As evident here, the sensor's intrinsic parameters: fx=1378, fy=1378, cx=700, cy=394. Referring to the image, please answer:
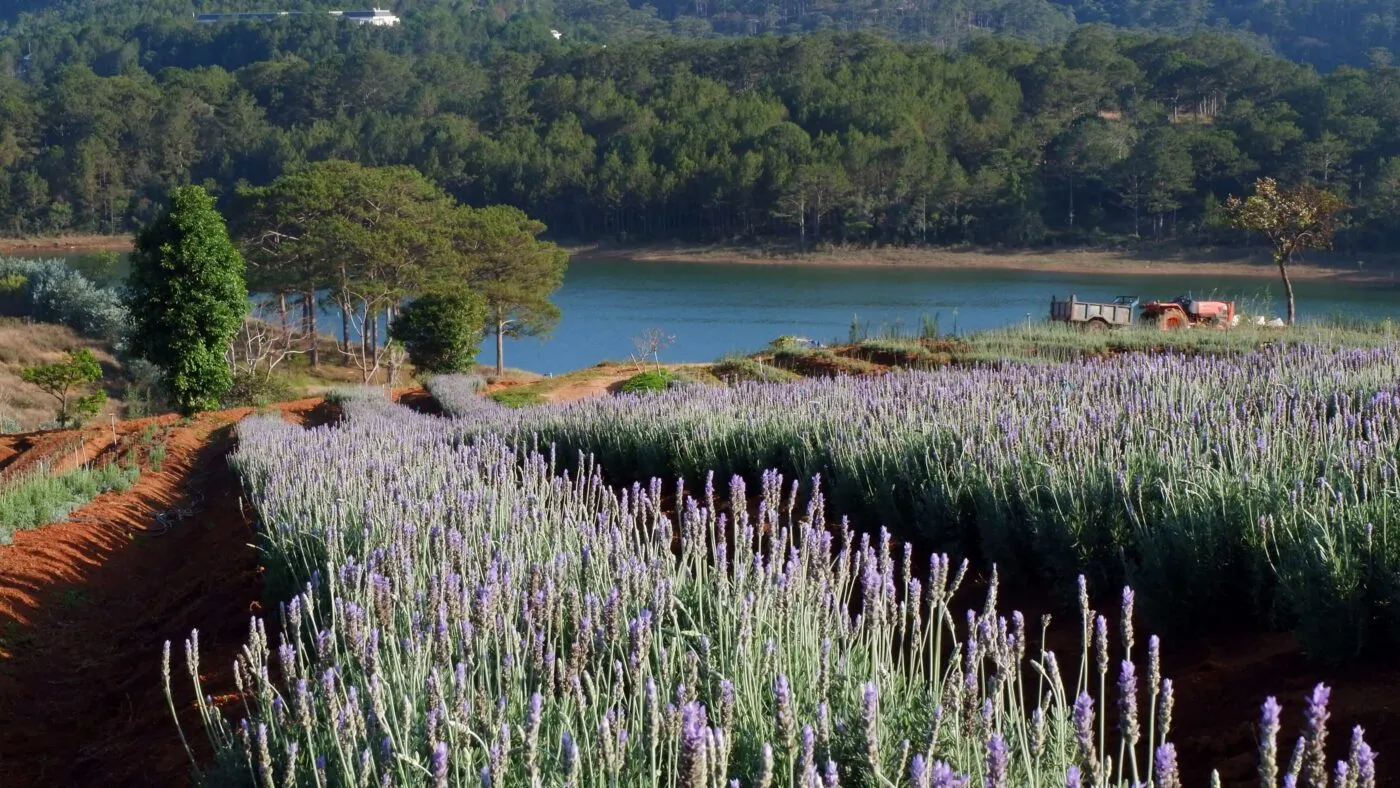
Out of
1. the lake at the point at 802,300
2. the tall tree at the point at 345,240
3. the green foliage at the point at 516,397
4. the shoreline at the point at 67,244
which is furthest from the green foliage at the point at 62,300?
the shoreline at the point at 67,244

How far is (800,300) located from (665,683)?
49.4 m

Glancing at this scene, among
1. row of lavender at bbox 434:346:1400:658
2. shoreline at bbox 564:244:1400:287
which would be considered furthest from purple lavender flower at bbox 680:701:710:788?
shoreline at bbox 564:244:1400:287

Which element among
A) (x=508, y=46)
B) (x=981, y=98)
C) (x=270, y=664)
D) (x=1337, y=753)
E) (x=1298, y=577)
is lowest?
(x=270, y=664)

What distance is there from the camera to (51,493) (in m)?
10.9

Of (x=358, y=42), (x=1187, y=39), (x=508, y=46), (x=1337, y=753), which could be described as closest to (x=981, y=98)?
(x=1187, y=39)

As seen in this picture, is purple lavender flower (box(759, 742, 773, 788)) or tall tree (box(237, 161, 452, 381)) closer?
purple lavender flower (box(759, 742, 773, 788))

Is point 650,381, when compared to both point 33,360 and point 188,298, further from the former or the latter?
point 33,360

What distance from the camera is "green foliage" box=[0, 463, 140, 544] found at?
991 cm

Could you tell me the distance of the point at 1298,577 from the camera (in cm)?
399

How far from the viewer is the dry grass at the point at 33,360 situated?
3075 cm

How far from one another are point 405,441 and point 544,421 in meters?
1.29

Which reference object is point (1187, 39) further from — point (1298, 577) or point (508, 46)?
point (1298, 577)

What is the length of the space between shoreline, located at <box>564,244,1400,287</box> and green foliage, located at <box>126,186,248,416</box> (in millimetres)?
48065

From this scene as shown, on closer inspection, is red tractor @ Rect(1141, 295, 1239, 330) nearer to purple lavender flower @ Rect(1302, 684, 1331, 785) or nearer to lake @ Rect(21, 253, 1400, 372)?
lake @ Rect(21, 253, 1400, 372)
